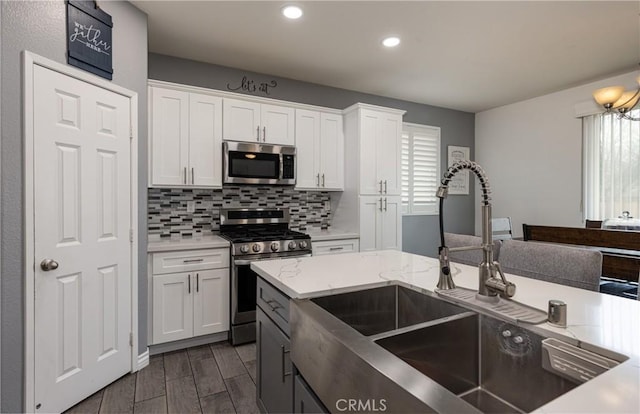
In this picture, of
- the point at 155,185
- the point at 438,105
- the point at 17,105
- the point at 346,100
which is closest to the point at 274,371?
the point at 17,105

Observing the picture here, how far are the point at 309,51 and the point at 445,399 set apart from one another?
122 inches

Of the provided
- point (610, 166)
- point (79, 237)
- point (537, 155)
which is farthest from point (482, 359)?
point (537, 155)

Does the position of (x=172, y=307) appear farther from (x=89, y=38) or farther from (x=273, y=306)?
(x=89, y=38)

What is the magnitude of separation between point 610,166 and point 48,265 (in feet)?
17.1

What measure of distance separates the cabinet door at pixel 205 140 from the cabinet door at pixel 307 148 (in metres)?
0.84

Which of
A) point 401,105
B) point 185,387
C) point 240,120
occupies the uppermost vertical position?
point 401,105

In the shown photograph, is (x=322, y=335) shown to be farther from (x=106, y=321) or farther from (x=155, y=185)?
(x=155, y=185)

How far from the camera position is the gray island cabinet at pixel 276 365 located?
1166 millimetres

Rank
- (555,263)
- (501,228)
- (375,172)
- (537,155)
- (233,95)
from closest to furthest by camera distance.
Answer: (555,263) → (233,95) → (375,172) → (501,228) → (537,155)

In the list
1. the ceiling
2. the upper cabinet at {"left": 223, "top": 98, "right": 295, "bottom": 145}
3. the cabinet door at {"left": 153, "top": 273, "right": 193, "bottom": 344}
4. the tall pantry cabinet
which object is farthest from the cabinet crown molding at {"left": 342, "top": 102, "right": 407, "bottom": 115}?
the cabinet door at {"left": 153, "top": 273, "right": 193, "bottom": 344}

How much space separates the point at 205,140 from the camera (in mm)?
3098

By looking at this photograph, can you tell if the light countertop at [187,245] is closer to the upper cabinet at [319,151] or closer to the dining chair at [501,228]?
the upper cabinet at [319,151]

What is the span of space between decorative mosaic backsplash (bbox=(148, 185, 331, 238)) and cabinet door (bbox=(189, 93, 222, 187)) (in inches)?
11.7

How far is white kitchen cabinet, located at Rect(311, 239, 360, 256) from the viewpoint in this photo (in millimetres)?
3395
